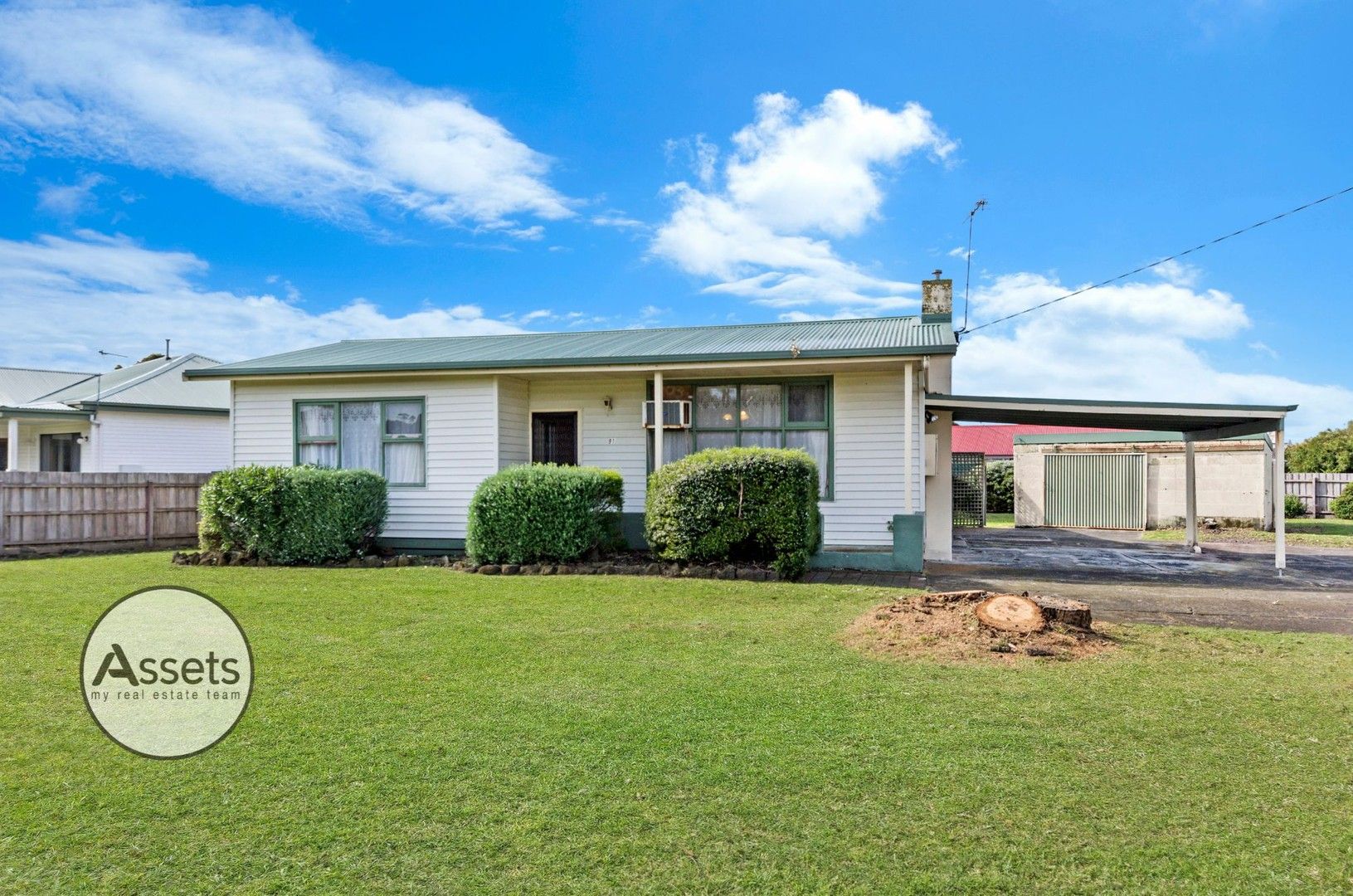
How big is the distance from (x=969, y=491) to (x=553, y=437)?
13.2 meters

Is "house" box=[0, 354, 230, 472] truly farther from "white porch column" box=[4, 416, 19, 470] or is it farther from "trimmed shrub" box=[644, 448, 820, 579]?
"trimmed shrub" box=[644, 448, 820, 579]

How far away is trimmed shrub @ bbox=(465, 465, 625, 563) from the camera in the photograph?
10.3 metres

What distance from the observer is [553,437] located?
1301 cm

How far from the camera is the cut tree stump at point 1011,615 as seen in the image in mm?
6062

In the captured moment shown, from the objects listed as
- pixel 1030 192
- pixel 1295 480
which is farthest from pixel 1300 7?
pixel 1295 480

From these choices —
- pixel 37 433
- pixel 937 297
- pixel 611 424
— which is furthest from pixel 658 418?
pixel 37 433

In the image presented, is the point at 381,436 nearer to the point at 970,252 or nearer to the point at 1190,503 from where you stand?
the point at 970,252

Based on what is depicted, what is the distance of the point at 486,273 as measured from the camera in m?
17.0

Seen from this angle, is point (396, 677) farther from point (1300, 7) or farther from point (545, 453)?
point (1300, 7)

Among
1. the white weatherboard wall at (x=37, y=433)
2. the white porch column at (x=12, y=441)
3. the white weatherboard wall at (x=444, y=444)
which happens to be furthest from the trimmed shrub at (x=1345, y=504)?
the white porch column at (x=12, y=441)

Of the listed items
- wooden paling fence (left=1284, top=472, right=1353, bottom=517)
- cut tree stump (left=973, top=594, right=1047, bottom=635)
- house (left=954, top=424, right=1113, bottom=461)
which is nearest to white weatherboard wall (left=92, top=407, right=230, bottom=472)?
cut tree stump (left=973, top=594, right=1047, bottom=635)

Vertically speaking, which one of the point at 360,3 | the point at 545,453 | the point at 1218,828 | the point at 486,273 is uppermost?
the point at 360,3

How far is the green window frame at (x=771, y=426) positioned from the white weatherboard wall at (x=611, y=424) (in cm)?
24

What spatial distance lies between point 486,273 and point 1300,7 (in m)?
14.8
